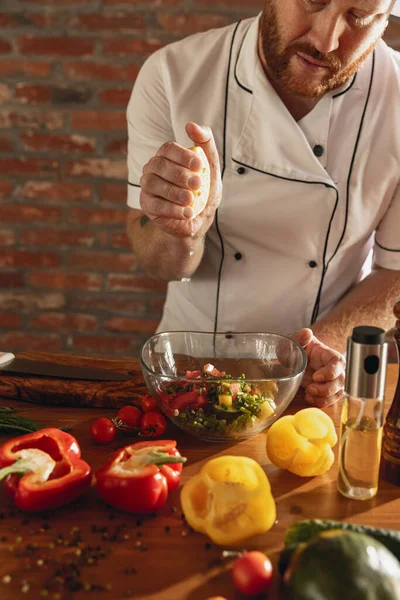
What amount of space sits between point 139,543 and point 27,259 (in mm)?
1853

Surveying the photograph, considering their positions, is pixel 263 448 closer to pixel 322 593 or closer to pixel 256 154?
pixel 322 593

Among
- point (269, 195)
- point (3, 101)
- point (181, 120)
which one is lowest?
point (269, 195)

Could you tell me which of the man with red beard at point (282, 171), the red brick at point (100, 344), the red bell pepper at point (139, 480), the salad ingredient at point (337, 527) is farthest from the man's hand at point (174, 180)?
the red brick at point (100, 344)

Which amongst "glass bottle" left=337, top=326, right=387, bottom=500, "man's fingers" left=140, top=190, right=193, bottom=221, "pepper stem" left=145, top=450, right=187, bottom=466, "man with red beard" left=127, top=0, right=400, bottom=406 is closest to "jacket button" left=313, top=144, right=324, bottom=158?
"man with red beard" left=127, top=0, right=400, bottom=406

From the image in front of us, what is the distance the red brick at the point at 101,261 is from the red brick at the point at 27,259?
6cm

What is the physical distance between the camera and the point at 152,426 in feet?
3.62

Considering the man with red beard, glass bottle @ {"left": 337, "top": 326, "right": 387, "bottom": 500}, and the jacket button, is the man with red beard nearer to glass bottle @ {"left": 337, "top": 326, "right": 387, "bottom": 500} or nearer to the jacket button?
the jacket button

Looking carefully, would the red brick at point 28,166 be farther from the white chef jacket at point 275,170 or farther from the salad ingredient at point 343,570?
the salad ingredient at point 343,570

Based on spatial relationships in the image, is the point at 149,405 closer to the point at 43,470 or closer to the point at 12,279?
the point at 43,470

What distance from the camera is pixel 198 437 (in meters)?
1.09

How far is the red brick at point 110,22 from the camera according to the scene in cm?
228

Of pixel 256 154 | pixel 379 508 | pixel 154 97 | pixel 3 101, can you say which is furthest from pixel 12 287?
pixel 379 508

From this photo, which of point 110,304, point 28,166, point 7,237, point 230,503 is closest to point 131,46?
point 28,166

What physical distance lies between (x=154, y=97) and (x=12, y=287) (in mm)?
1184
